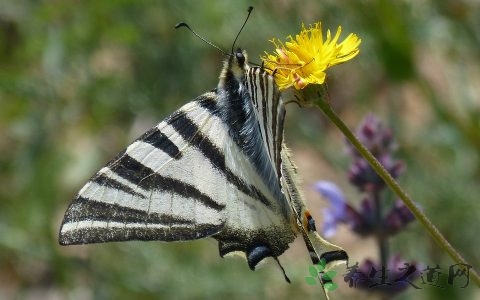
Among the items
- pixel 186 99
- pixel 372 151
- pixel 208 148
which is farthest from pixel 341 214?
pixel 186 99

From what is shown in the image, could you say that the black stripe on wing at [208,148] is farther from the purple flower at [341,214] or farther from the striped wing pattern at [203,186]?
the purple flower at [341,214]

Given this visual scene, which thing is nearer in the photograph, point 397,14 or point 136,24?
point 397,14

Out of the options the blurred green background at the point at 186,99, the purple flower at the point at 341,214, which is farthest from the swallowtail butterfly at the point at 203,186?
the blurred green background at the point at 186,99

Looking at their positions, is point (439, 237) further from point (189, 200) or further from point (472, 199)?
point (472, 199)

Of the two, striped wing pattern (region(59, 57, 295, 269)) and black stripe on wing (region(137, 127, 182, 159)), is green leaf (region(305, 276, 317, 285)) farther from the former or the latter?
black stripe on wing (region(137, 127, 182, 159))

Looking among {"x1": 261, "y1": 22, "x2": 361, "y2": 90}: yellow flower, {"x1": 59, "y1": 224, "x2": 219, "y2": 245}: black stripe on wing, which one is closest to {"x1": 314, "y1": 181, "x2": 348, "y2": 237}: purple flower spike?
{"x1": 59, "y1": 224, "x2": 219, "y2": 245}: black stripe on wing

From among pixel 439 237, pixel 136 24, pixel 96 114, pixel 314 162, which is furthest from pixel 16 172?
pixel 439 237
